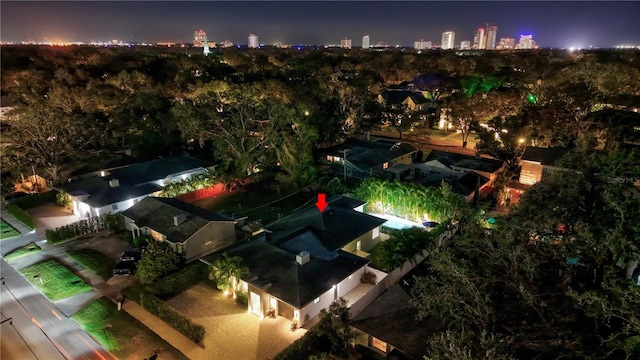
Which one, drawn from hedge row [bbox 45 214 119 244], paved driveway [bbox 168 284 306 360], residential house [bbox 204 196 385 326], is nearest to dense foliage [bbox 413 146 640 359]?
residential house [bbox 204 196 385 326]

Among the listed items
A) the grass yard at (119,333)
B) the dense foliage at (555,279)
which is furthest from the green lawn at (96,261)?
the dense foliage at (555,279)

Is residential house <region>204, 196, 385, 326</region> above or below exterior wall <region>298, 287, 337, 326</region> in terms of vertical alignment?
above

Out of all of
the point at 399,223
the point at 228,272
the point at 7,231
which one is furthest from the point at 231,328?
the point at 7,231

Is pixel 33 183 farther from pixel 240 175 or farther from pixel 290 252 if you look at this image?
pixel 290 252

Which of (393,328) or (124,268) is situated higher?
(393,328)

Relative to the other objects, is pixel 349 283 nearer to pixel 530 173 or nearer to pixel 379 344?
pixel 379 344

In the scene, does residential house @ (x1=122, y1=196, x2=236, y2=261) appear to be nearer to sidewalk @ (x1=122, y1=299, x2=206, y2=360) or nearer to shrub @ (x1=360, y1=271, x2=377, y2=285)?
sidewalk @ (x1=122, y1=299, x2=206, y2=360)
